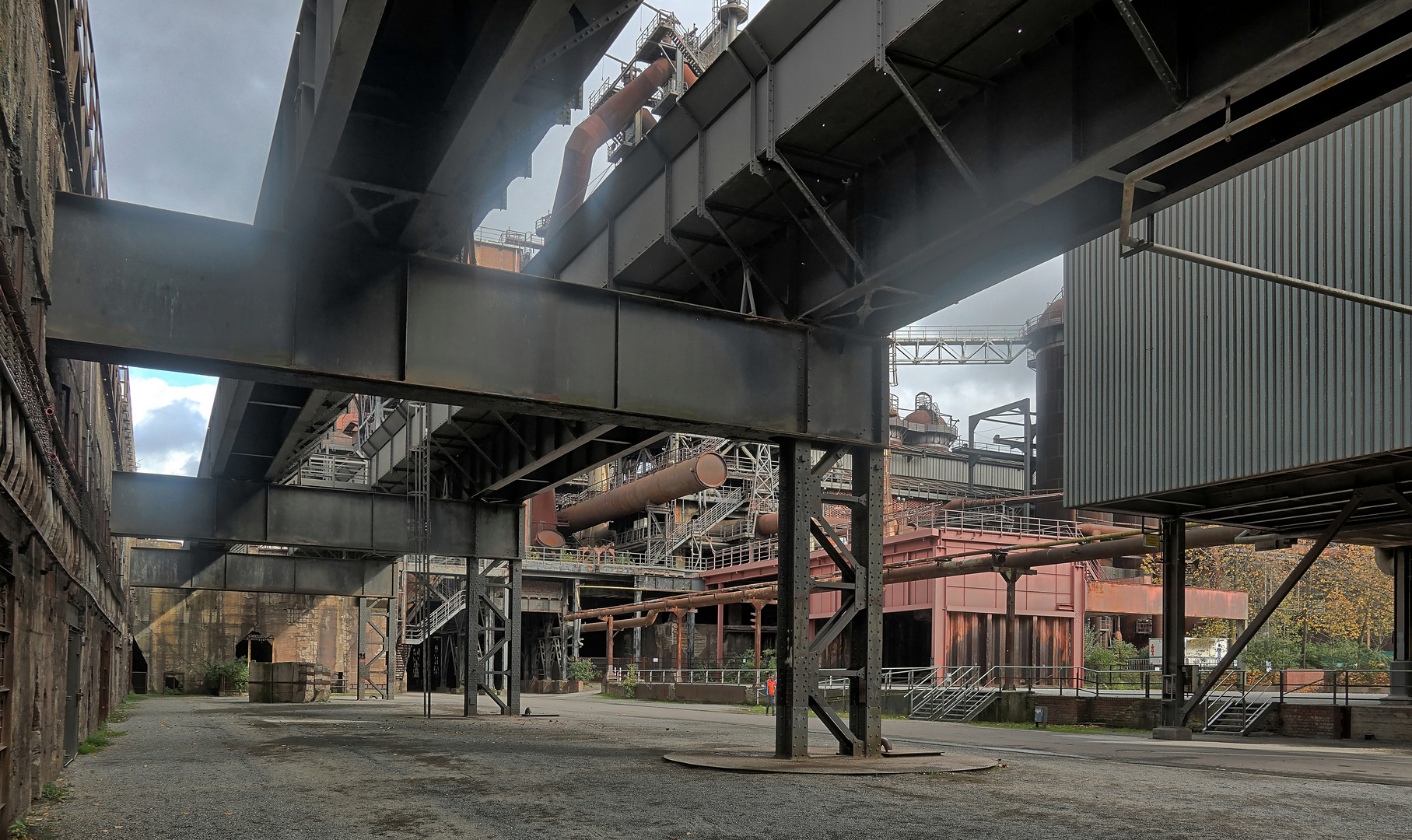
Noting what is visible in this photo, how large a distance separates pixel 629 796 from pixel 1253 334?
13.5 m

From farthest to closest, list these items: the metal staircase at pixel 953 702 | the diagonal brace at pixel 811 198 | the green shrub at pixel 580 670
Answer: the green shrub at pixel 580 670
the metal staircase at pixel 953 702
the diagonal brace at pixel 811 198

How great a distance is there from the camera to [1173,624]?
21.1 m

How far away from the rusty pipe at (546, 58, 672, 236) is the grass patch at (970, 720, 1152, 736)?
639 inches

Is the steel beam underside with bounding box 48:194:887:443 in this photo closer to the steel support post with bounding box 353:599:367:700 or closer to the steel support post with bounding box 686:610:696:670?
the steel support post with bounding box 353:599:367:700

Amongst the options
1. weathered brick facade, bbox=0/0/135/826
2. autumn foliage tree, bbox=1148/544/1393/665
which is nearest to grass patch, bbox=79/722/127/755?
weathered brick facade, bbox=0/0/135/826

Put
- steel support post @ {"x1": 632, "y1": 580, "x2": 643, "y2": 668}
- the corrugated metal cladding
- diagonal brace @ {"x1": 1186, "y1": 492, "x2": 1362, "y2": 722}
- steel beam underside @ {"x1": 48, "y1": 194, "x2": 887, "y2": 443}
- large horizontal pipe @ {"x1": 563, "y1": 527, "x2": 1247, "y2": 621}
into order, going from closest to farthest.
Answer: steel beam underside @ {"x1": 48, "y1": 194, "x2": 887, "y2": 443}, the corrugated metal cladding, diagonal brace @ {"x1": 1186, "y1": 492, "x2": 1362, "y2": 722}, large horizontal pipe @ {"x1": 563, "y1": 527, "x2": 1247, "y2": 621}, steel support post @ {"x1": 632, "y1": 580, "x2": 643, "y2": 668}

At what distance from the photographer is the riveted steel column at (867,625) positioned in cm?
1293

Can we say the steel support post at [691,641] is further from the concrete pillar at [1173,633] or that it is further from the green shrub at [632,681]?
the concrete pillar at [1173,633]

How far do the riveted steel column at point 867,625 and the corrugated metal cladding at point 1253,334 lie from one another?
580 cm

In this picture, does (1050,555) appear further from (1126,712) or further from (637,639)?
(637,639)

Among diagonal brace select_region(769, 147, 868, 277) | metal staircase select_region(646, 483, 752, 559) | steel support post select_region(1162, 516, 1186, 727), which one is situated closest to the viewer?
diagonal brace select_region(769, 147, 868, 277)

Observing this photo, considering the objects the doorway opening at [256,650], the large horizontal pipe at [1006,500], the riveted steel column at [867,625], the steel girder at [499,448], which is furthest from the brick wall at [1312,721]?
the doorway opening at [256,650]

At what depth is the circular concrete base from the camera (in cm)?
1165

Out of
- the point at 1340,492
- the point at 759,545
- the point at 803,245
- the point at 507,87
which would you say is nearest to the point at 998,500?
the point at 759,545
